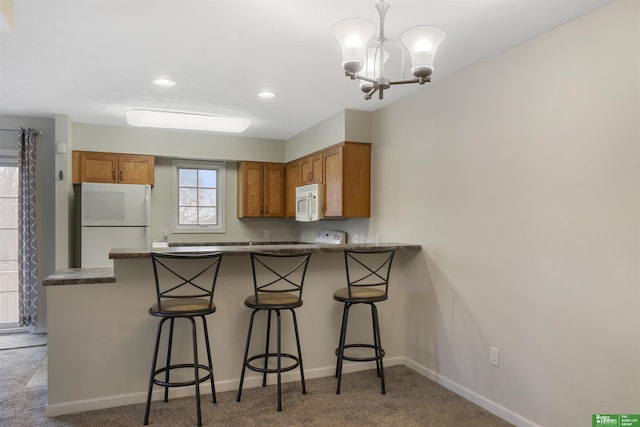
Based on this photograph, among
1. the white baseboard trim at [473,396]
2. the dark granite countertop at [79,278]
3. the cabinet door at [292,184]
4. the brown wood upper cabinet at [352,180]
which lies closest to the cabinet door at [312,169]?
the cabinet door at [292,184]

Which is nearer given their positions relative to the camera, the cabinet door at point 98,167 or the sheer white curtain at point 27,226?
the sheer white curtain at point 27,226

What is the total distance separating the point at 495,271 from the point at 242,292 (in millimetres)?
1834

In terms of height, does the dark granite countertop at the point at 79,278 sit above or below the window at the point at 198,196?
below

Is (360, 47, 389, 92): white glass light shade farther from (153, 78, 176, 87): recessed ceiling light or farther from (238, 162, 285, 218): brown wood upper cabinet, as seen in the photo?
(238, 162, 285, 218): brown wood upper cabinet

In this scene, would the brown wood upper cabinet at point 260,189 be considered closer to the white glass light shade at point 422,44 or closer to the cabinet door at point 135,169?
the cabinet door at point 135,169

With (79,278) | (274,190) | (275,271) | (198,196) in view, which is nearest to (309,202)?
(274,190)

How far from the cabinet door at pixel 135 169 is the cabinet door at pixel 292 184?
5.77 ft

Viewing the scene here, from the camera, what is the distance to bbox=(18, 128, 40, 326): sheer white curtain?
4.64 m

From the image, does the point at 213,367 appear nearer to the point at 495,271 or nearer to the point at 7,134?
the point at 495,271

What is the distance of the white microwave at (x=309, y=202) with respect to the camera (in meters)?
4.71

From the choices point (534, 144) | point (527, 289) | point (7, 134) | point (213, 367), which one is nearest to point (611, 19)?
point (534, 144)

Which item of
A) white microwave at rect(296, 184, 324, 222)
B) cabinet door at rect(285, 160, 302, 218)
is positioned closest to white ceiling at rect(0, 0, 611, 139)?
white microwave at rect(296, 184, 324, 222)

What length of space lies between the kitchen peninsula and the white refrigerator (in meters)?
1.70

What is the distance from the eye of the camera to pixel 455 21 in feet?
7.88
